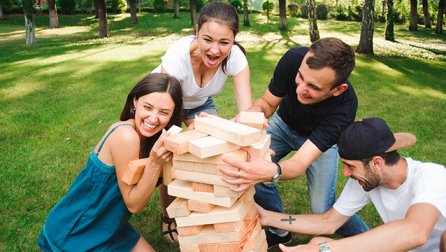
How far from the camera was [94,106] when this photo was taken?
7285 millimetres

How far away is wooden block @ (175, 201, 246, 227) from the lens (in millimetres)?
2041

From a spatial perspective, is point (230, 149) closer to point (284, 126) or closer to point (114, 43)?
point (284, 126)

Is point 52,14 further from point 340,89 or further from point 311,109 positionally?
point 340,89

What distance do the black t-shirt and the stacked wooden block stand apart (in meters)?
0.80

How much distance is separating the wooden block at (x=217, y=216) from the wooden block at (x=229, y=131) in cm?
54

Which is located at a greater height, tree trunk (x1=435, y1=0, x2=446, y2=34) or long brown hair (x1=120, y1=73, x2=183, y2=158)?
tree trunk (x1=435, y1=0, x2=446, y2=34)

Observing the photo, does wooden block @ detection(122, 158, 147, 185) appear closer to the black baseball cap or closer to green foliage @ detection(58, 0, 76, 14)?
the black baseball cap

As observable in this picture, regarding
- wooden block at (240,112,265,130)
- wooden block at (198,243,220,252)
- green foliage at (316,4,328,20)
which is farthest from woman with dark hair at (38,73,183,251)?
green foliage at (316,4,328,20)

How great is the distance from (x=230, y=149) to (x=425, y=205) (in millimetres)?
1456

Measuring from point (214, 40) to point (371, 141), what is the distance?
5.75ft

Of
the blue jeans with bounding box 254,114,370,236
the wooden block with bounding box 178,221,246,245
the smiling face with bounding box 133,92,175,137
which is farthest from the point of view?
the blue jeans with bounding box 254,114,370,236

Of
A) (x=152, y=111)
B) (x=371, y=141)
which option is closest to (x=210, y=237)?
(x=152, y=111)

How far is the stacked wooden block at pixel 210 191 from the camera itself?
188cm

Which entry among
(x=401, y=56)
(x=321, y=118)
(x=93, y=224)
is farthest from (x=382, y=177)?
(x=401, y=56)
